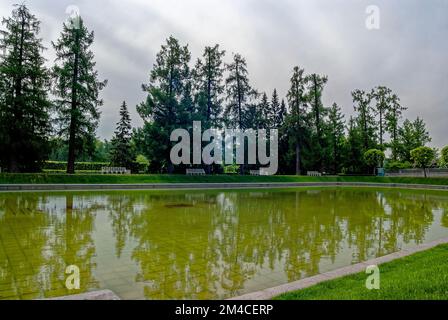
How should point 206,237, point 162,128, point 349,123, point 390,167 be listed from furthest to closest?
point 349,123, point 390,167, point 162,128, point 206,237

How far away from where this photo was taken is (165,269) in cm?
523

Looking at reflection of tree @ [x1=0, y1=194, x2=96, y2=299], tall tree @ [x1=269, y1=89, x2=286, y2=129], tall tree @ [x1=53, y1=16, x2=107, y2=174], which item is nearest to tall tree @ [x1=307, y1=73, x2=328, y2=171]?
tall tree @ [x1=269, y1=89, x2=286, y2=129]

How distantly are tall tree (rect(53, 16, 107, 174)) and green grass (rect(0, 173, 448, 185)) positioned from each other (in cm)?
410

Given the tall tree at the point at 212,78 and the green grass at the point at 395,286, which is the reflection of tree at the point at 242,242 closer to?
the green grass at the point at 395,286

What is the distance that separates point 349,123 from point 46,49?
41.1 m

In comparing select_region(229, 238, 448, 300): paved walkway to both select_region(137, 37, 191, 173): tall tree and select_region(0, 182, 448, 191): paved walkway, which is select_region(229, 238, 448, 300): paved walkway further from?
select_region(137, 37, 191, 173): tall tree

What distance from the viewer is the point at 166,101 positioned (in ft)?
102

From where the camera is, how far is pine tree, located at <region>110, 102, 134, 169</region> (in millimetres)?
38969

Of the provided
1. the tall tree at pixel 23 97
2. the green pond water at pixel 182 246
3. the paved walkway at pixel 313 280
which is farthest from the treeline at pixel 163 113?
the paved walkway at pixel 313 280

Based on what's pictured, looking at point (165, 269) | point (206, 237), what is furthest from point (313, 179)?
point (165, 269)

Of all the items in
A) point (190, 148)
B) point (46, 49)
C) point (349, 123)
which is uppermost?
point (46, 49)

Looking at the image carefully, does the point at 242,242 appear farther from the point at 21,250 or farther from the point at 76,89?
the point at 76,89

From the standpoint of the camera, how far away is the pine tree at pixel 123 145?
1534 inches
